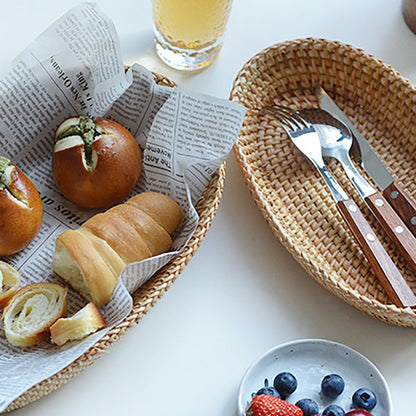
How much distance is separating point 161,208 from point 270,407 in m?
0.29

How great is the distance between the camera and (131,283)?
0.74 metres

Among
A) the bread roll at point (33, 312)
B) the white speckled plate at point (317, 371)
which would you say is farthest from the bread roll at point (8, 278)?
the white speckled plate at point (317, 371)

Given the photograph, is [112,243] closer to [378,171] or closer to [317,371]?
[317,371]

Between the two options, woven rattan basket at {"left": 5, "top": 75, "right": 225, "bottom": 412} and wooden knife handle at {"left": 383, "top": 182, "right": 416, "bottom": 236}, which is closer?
woven rattan basket at {"left": 5, "top": 75, "right": 225, "bottom": 412}

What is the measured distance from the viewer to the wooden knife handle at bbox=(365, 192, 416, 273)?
85cm

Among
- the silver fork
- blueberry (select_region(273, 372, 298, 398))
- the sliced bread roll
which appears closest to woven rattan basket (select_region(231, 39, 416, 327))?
the silver fork

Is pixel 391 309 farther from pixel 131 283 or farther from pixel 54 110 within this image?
pixel 54 110

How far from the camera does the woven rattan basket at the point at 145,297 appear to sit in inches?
27.4

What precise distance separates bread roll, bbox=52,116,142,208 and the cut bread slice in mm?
57

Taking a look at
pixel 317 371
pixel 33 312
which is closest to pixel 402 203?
pixel 317 371

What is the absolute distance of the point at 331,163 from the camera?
0.96m

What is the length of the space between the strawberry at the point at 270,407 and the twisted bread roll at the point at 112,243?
0.72 feet

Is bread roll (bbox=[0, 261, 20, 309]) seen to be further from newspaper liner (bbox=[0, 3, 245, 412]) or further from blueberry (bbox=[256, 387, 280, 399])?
blueberry (bbox=[256, 387, 280, 399])

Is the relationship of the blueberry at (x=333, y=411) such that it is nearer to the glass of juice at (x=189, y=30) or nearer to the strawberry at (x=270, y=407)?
the strawberry at (x=270, y=407)
